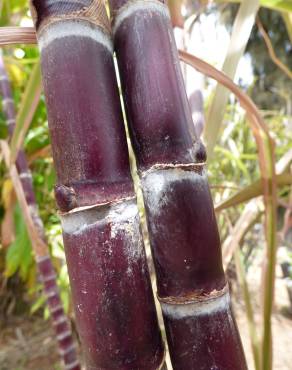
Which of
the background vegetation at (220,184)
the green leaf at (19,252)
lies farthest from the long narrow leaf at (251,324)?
the green leaf at (19,252)

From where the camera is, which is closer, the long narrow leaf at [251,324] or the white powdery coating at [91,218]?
the white powdery coating at [91,218]

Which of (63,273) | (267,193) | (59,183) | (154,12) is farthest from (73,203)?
(63,273)

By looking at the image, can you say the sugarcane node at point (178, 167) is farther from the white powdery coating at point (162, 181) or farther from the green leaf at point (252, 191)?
the green leaf at point (252, 191)

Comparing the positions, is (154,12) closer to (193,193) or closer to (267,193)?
(193,193)

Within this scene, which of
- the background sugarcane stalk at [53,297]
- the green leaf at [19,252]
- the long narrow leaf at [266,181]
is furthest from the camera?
the green leaf at [19,252]

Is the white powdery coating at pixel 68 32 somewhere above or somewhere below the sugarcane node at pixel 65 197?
above

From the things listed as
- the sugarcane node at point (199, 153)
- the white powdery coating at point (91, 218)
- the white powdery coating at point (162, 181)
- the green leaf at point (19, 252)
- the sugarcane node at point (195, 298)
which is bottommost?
the green leaf at point (19, 252)

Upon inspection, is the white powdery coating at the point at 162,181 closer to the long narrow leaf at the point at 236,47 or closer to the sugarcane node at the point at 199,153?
the sugarcane node at the point at 199,153

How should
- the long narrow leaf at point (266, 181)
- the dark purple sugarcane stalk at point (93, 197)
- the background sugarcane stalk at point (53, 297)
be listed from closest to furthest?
the dark purple sugarcane stalk at point (93, 197)
the long narrow leaf at point (266, 181)
the background sugarcane stalk at point (53, 297)
